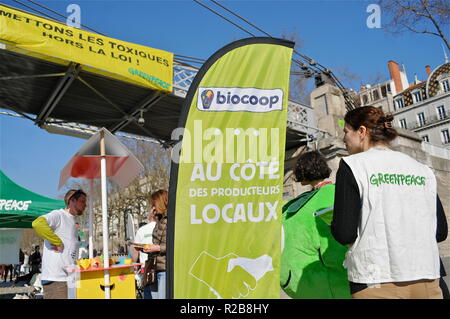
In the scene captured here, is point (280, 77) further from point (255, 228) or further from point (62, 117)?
point (62, 117)

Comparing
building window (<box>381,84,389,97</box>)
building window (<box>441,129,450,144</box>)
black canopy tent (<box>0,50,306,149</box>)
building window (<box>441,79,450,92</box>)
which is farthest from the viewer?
building window (<box>381,84,389,97</box>)

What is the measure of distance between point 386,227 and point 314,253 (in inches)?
21.8

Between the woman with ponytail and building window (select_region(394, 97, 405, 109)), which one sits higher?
building window (select_region(394, 97, 405, 109))

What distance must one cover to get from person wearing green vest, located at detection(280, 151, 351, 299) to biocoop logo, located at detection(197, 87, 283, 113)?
0.86m

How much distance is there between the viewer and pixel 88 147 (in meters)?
4.36

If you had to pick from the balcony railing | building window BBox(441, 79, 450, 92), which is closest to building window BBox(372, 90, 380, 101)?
the balcony railing

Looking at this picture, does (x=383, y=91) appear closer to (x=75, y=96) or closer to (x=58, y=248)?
(x=75, y=96)

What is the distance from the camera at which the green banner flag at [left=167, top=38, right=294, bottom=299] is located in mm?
2500

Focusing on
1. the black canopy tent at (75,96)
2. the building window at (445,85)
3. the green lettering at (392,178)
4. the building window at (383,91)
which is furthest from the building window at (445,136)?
the green lettering at (392,178)

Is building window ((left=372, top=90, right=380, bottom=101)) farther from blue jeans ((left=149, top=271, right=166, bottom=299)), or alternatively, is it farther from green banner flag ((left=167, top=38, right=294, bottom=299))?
green banner flag ((left=167, top=38, right=294, bottom=299))

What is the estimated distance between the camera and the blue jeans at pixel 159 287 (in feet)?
13.2

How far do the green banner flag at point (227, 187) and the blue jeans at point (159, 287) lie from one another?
5.62ft

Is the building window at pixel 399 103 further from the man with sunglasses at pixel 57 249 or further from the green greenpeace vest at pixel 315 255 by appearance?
the green greenpeace vest at pixel 315 255
